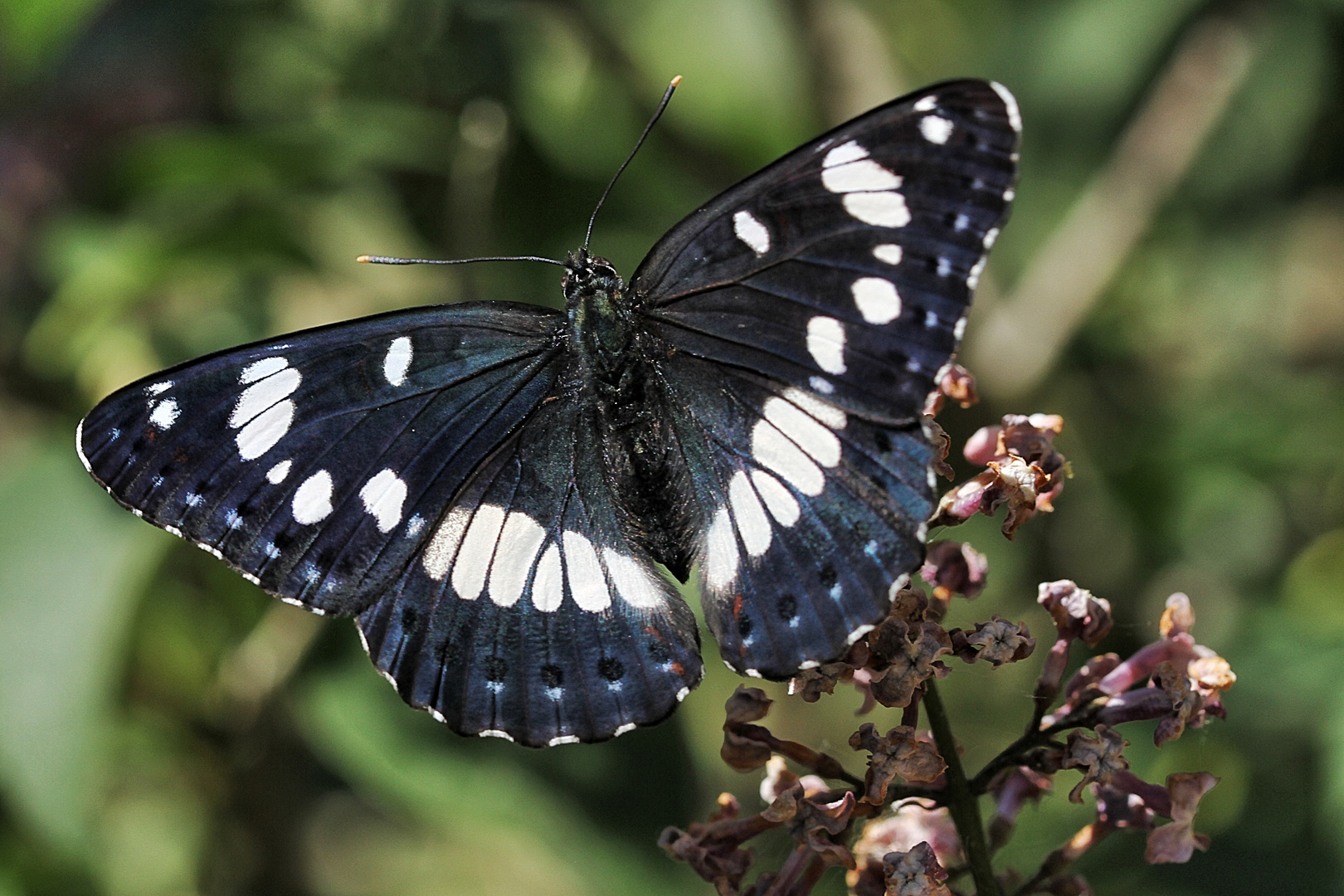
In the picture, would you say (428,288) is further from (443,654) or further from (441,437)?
(443,654)

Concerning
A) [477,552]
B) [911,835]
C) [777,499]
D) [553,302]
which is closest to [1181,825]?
[911,835]

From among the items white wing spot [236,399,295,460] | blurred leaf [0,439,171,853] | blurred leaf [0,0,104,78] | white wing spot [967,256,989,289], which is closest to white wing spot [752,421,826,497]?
white wing spot [967,256,989,289]

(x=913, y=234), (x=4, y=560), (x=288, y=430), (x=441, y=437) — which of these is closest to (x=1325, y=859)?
(x=913, y=234)

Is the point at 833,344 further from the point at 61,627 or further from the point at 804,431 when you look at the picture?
the point at 61,627

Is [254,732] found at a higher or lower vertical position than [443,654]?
higher

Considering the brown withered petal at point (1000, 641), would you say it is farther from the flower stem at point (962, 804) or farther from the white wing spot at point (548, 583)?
the white wing spot at point (548, 583)

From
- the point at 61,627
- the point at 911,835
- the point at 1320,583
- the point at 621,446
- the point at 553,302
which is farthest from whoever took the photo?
the point at 553,302
